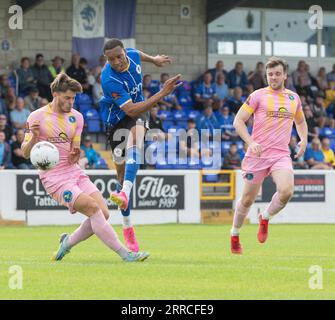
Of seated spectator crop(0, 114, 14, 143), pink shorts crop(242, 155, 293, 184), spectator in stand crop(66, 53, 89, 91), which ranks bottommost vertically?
pink shorts crop(242, 155, 293, 184)

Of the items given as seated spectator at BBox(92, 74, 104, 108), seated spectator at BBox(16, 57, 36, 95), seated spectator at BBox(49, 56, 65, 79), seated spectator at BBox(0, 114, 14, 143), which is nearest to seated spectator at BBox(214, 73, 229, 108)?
seated spectator at BBox(92, 74, 104, 108)

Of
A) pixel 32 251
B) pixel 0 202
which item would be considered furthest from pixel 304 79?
→ pixel 32 251

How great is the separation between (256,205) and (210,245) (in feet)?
26.8

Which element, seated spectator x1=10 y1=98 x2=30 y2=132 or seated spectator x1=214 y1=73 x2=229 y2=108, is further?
seated spectator x1=214 y1=73 x2=229 y2=108

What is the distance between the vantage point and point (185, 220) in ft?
71.8

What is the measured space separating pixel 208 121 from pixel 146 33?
541cm

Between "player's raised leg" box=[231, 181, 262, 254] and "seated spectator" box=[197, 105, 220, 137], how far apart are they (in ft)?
45.4

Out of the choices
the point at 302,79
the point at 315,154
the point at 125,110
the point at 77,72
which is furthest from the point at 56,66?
the point at 125,110

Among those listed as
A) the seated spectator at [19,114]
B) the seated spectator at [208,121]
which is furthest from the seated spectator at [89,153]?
the seated spectator at [208,121]

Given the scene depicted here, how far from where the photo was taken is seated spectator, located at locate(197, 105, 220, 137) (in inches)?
1032

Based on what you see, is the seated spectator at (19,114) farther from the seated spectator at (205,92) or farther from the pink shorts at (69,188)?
the pink shorts at (69,188)

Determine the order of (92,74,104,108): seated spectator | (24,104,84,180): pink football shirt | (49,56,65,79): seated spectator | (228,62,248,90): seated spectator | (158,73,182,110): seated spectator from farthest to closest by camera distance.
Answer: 1. (228,62,248,90): seated spectator
2. (158,73,182,110): seated spectator
3. (49,56,65,79): seated spectator
4. (92,74,104,108): seated spectator
5. (24,104,84,180): pink football shirt

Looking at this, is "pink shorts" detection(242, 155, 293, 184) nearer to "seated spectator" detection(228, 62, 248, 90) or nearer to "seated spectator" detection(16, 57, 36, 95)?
"seated spectator" detection(16, 57, 36, 95)

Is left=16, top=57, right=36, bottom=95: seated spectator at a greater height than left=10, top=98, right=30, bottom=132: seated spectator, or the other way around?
left=16, top=57, right=36, bottom=95: seated spectator
